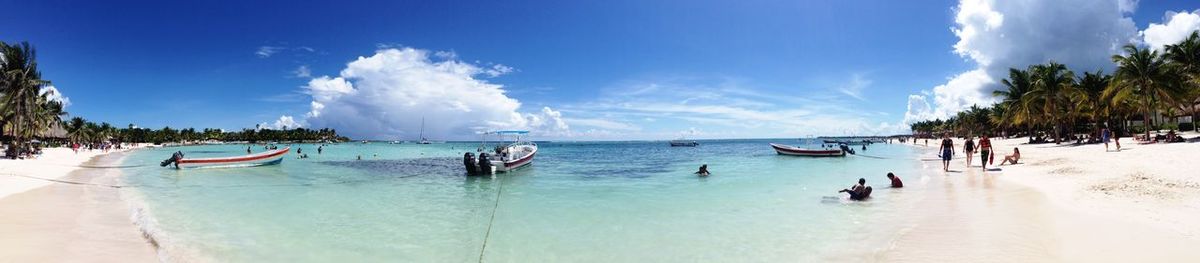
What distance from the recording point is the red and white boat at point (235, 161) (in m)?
29.1

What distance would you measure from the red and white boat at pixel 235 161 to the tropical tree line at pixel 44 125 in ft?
36.8

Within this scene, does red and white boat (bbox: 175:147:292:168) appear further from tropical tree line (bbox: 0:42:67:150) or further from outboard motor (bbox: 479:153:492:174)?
outboard motor (bbox: 479:153:492:174)

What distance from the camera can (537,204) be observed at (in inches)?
→ 546

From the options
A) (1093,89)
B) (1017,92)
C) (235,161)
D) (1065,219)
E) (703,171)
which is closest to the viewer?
(1065,219)

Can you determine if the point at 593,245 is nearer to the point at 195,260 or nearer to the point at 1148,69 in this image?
the point at 195,260

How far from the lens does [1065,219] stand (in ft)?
28.8

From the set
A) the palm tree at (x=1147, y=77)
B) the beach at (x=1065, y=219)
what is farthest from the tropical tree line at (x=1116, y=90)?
the beach at (x=1065, y=219)

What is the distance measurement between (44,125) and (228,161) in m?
31.5

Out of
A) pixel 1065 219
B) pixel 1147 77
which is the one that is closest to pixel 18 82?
pixel 1065 219

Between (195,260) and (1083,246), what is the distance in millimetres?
12465

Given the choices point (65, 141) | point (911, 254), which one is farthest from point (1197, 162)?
point (65, 141)

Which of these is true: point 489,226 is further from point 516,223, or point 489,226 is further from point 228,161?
point 228,161

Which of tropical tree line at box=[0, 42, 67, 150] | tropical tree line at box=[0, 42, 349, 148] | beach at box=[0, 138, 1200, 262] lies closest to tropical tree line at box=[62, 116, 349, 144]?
tropical tree line at box=[0, 42, 349, 148]

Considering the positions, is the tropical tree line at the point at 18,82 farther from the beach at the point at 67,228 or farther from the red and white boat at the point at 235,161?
the beach at the point at 67,228
